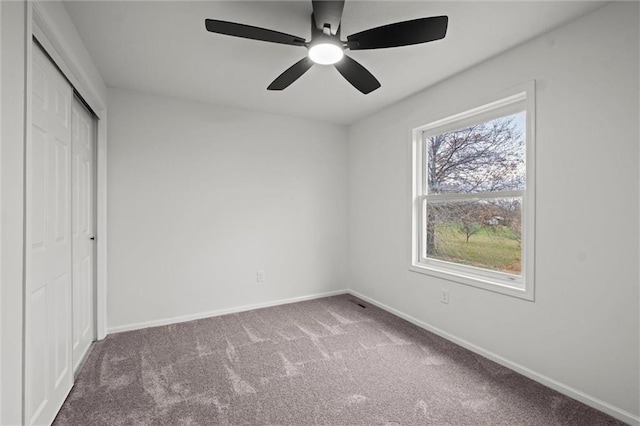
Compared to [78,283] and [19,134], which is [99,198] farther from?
[19,134]

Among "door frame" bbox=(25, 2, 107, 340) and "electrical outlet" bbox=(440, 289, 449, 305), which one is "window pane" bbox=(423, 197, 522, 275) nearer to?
"electrical outlet" bbox=(440, 289, 449, 305)

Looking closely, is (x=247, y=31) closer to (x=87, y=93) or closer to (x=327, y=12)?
(x=327, y=12)

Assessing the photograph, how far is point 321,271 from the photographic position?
4.19 metres

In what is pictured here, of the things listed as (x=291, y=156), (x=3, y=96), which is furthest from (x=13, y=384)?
(x=291, y=156)

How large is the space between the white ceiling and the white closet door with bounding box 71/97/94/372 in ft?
1.84

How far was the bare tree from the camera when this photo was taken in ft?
8.21

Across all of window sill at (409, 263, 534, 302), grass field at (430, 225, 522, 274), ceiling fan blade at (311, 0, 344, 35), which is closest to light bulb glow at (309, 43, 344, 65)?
ceiling fan blade at (311, 0, 344, 35)

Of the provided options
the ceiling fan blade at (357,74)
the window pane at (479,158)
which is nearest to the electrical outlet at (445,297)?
the window pane at (479,158)

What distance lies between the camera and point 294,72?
6.91 ft

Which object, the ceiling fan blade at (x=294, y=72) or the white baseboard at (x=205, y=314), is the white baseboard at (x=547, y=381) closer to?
the white baseboard at (x=205, y=314)

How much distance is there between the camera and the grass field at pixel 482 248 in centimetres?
251

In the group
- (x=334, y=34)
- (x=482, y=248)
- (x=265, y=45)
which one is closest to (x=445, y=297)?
(x=482, y=248)

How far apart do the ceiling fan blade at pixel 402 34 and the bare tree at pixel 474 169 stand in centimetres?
133

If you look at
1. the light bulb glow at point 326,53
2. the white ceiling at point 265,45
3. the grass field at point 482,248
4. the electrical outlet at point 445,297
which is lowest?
the electrical outlet at point 445,297
